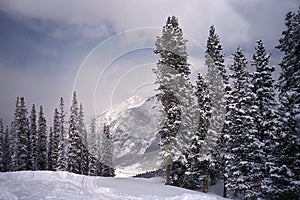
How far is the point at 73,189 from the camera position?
13.5 meters

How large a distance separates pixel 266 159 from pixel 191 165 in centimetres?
752

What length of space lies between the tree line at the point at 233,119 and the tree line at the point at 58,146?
23553 mm

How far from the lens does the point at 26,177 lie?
1581 cm

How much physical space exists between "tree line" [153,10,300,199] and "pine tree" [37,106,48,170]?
Answer: 35112 millimetres

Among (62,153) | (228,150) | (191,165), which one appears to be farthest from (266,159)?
(62,153)

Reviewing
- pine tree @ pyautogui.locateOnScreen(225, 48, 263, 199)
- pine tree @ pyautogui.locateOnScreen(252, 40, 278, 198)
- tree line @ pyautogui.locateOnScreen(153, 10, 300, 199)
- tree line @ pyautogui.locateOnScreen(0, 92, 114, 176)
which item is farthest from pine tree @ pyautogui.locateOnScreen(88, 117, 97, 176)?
pine tree @ pyautogui.locateOnScreen(252, 40, 278, 198)

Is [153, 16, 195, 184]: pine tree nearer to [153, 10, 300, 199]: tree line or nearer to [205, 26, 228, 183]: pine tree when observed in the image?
[153, 10, 300, 199]: tree line

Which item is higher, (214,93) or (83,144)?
(214,93)

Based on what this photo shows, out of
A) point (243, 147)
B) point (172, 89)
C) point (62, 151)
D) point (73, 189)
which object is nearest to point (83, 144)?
point (62, 151)

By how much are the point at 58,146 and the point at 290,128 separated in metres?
44.2

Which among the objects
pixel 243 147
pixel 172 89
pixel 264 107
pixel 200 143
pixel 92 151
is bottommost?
pixel 243 147

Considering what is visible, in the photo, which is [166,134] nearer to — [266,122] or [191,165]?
[191,165]

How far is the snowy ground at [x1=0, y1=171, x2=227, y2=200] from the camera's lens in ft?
39.6

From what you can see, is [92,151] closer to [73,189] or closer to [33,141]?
[33,141]
